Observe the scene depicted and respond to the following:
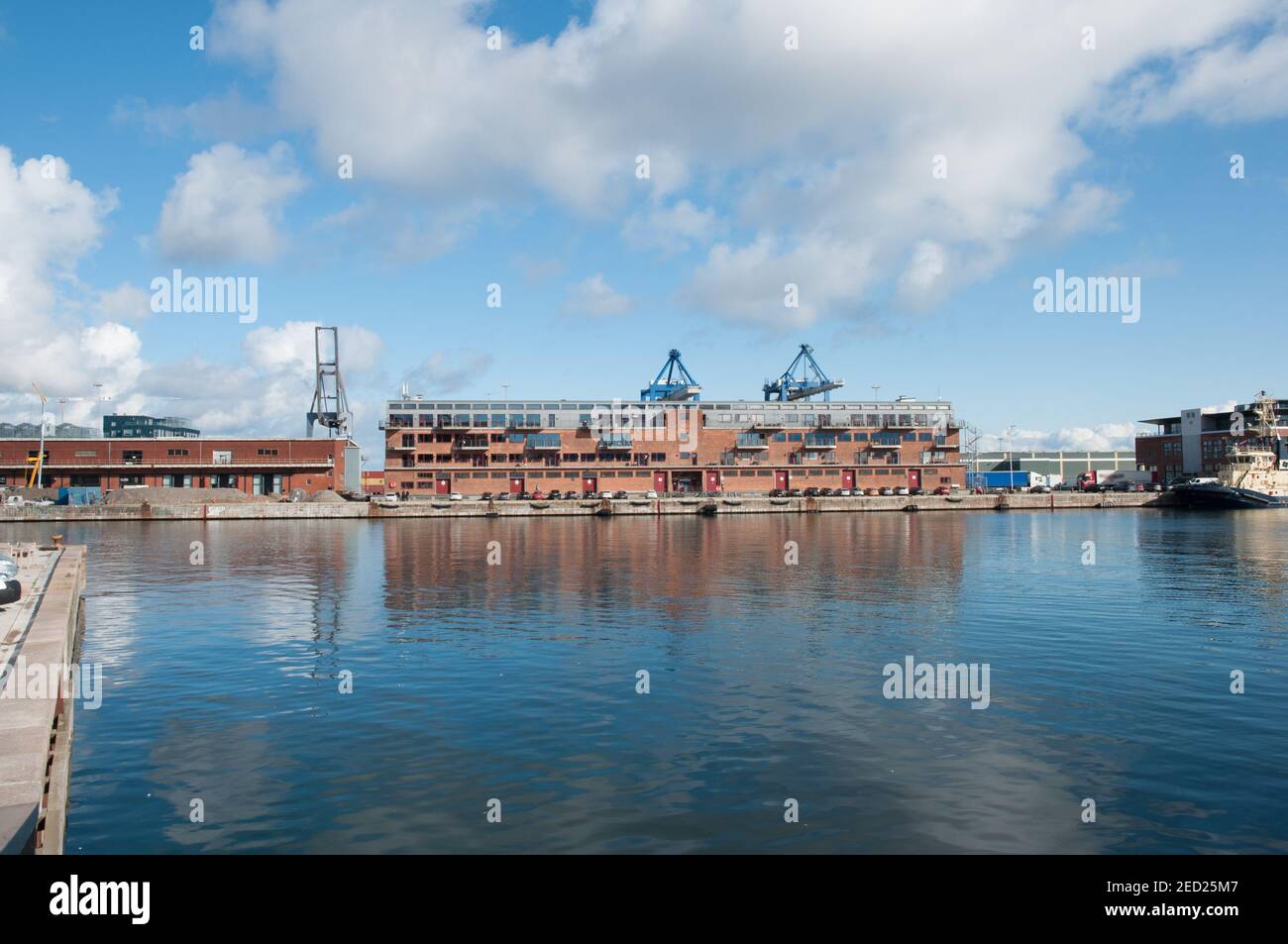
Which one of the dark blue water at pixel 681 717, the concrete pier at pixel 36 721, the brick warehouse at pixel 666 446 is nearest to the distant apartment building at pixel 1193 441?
the brick warehouse at pixel 666 446

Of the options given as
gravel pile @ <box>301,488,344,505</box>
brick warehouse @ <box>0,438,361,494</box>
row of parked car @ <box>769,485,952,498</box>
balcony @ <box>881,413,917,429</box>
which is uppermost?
balcony @ <box>881,413,917,429</box>

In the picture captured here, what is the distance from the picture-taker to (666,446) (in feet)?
431

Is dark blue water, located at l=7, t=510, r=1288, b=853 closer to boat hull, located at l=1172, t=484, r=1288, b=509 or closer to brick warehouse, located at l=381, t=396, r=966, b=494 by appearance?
brick warehouse, located at l=381, t=396, r=966, b=494

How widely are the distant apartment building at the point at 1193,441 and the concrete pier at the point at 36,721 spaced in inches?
6087

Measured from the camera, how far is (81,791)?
14070 millimetres

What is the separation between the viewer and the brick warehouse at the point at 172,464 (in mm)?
116438

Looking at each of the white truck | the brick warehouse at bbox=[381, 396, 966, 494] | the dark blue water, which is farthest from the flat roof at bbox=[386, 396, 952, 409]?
the dark blue water

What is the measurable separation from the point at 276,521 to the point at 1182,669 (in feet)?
336

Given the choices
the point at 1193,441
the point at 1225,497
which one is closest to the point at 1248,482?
the point at 1225,497

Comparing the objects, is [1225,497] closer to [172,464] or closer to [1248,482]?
[1248,482]

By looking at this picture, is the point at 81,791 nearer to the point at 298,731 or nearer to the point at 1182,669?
the point at 298,731

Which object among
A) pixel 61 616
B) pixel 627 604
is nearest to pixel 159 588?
pixel 61 616

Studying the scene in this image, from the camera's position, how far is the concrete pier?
432 inches

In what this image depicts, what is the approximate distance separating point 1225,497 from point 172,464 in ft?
482
